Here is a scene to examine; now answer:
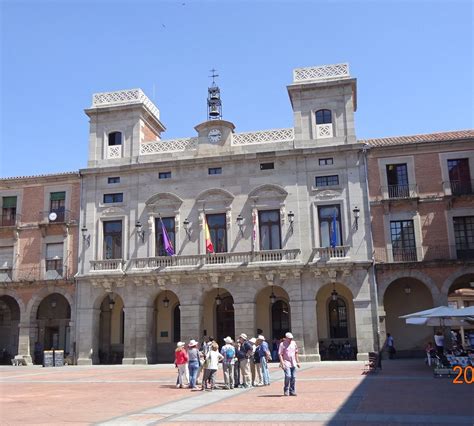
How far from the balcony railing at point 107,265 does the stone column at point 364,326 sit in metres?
14.2

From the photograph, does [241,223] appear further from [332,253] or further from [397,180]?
[397,180]

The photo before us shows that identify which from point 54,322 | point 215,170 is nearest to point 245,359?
point 215,170

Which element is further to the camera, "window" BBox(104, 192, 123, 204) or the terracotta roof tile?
"window" BBox(104, 192, 123, 204)

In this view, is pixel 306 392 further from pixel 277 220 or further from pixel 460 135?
pixel 460 135

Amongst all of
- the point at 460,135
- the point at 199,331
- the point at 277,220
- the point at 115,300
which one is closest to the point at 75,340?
the point at 115,300

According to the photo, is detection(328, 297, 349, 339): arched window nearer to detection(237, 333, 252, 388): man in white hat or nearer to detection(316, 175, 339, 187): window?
detection(316, 175, 339, 187): window

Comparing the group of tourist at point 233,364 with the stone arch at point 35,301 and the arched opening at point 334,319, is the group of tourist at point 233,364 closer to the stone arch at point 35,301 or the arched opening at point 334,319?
the arched opening at point 334,319

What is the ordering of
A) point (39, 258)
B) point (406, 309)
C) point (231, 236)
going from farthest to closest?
point (39, 258) < point (231, 236) < point (406, 309)

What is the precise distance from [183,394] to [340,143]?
20.5 meters

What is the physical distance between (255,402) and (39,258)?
26.3 m

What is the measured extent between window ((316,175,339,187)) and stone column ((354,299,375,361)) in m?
6.93

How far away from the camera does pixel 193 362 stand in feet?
60.8

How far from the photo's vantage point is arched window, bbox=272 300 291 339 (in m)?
33.5

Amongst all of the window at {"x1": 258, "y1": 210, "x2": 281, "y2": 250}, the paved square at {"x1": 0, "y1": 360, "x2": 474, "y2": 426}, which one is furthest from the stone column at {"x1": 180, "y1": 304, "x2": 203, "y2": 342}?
the paved square at {"x1": 0, "y1": 360, "x2": 474, "y2": 426}
